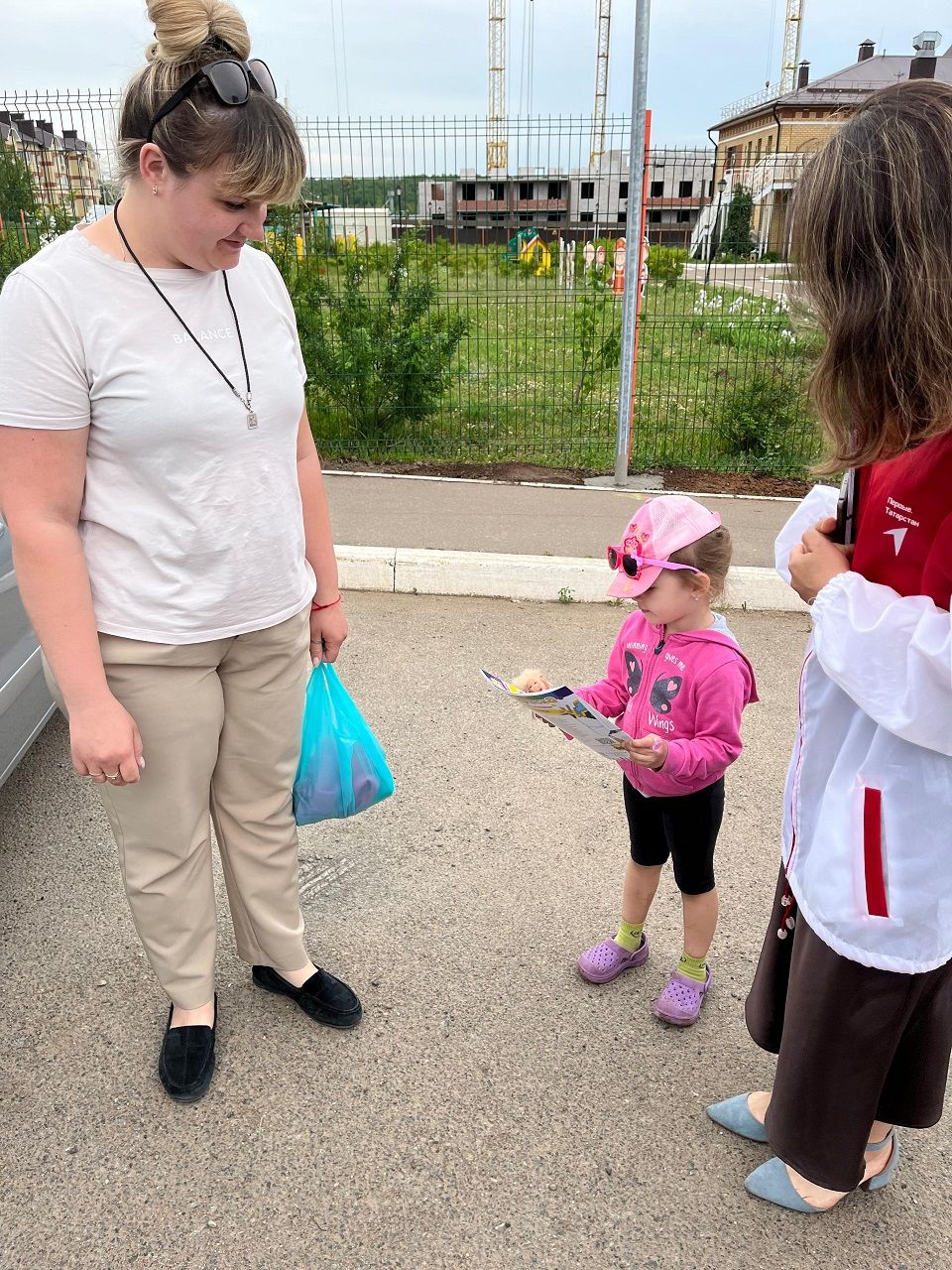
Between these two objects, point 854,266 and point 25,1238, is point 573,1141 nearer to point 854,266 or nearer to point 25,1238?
point 25,1238

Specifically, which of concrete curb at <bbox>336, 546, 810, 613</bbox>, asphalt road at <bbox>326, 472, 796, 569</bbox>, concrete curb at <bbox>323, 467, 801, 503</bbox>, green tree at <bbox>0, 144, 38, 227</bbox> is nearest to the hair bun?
concrete curb at <bbox>336, 546, 810, 613</bbox>

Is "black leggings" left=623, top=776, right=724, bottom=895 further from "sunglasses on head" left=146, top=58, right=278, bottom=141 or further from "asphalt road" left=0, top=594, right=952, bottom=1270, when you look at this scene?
"sunglasses on head" left=146, top=58, right=278, bottom=141

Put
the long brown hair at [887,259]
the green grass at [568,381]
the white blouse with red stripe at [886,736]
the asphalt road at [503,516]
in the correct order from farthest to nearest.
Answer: the green grass at [568,381], the asphalt road at [503,516], the white blouse with red stripe at [886,736], the long brown hair at [887,259]

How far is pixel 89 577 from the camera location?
76.0 inches

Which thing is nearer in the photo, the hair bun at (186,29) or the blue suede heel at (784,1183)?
the hair bun at (186,29)

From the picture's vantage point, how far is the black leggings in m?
2.31

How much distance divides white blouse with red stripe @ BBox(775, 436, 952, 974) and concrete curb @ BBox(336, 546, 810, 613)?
3539 mm

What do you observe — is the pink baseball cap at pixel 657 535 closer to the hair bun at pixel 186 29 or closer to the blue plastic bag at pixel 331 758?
the blue plastic bag at pixel 331 758

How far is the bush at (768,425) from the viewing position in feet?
25.0

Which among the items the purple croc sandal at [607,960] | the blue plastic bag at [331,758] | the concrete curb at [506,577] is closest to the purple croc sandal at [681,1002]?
the purple croc sandal at [607,960]

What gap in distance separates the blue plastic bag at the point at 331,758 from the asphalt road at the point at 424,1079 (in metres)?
0.54

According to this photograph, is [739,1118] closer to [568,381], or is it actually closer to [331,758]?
[331,758]

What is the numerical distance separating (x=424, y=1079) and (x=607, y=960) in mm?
586

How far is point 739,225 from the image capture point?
22.8 ft
